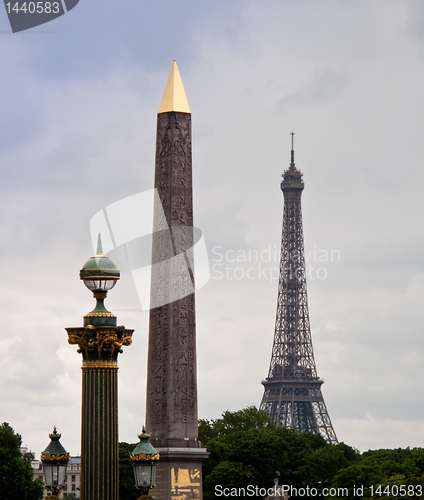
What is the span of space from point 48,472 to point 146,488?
1473 mm

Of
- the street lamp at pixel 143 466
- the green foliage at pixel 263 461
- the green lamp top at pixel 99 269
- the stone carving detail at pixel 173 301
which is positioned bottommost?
the street lamp at pixel 143 466

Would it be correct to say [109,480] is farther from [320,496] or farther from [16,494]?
[320,496]

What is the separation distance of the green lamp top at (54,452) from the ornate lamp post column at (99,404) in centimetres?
86

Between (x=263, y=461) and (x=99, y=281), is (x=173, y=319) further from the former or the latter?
(x=263, y=461)

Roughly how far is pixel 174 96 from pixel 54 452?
25.3 m

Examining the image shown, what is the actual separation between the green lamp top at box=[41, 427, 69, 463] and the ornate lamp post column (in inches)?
33.8

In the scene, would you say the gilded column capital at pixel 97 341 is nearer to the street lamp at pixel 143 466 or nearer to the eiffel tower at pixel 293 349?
the street lamp at pixel 143 466

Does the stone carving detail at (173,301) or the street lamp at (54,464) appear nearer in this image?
the street lamp at (54,464)

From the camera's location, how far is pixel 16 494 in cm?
5934

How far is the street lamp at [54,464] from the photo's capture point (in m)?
17.9

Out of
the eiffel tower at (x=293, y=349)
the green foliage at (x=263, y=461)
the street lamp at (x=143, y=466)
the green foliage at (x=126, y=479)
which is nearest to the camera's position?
the street lamp at (x=143, y=466)

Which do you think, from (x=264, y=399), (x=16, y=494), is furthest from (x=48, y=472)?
(x=264, y=399)

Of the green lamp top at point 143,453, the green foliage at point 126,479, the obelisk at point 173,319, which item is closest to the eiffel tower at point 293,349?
the green foliage at point 126,479

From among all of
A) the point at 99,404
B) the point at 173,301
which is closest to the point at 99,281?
the point at 99,404
